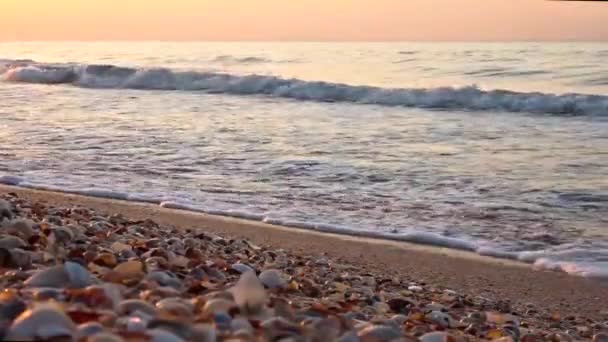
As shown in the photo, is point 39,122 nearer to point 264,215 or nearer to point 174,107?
point 174,107

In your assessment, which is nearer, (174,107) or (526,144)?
(526,144)

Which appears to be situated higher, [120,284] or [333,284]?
[120,284]

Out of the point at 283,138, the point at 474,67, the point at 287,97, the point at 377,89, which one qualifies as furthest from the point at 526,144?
the point at 474,67

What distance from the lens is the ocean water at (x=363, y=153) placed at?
21.6 ft

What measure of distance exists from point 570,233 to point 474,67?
18.7m

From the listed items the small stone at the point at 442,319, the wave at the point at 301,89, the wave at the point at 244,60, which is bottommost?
the small stone at the point at 442,319

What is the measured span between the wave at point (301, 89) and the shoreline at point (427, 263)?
1046 centimetres

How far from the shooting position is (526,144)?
11.0 meters

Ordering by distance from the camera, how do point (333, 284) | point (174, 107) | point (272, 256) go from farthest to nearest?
point (174, 107), point (272, 256), point (333, 284)

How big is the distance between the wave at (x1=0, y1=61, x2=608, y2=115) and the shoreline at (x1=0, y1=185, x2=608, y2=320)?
412 inches

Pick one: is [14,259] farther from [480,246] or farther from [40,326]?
[480,246]

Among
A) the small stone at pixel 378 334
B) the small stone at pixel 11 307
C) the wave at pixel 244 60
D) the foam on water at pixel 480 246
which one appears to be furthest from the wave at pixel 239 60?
the small stone at pixel 11 307

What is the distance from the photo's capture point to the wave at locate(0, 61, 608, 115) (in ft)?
53.6

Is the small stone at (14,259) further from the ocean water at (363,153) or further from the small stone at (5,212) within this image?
the ocean water at (363,153)
